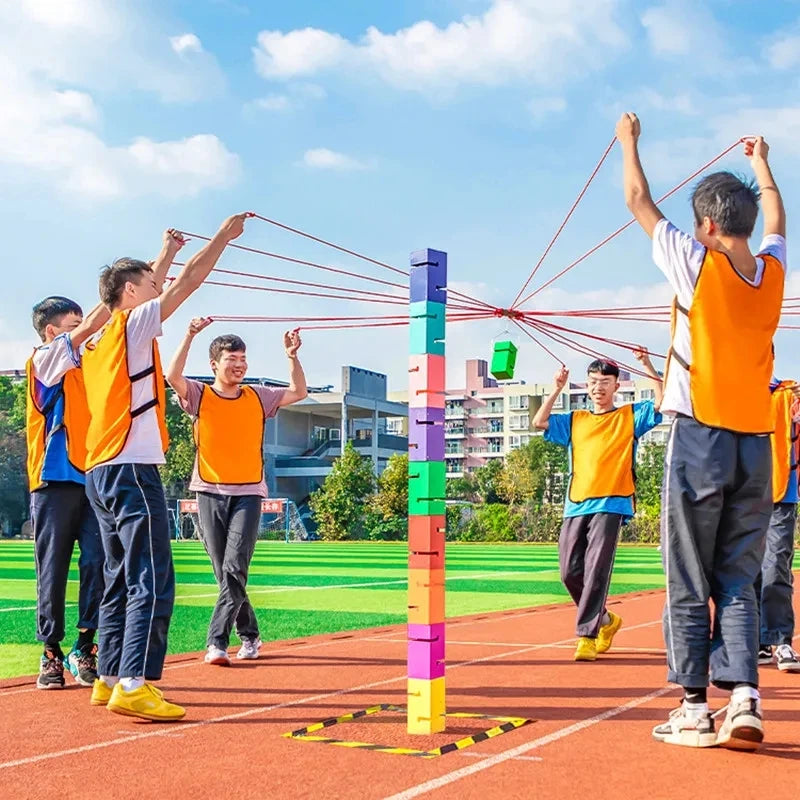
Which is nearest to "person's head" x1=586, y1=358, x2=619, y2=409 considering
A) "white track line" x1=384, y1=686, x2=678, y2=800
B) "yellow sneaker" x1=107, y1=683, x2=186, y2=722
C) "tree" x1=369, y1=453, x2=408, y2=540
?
"white track line" x1=384, y1=686, x2=678, y2=800

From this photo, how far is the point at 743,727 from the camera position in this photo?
14.9 feet

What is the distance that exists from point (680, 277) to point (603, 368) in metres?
3.12

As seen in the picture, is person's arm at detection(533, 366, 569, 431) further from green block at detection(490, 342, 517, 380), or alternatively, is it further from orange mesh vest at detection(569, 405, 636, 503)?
green block at detection(490, 342, 517, 380)

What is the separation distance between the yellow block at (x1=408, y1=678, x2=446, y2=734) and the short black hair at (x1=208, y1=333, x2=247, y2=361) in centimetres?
340

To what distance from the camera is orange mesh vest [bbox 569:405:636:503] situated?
25.5 ft

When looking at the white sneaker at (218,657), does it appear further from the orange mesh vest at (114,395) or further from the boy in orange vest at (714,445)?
the boy in orange vest at (714,445)

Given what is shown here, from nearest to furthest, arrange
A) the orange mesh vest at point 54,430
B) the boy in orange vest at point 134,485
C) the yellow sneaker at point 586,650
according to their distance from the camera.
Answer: the boy in orange vest at point 134,485 → the orange mesh vest at point 54,430 → the yellow sneaker at point 586,650

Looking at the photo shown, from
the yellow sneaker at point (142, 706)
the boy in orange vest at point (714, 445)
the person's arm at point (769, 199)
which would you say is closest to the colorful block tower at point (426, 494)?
the boy in orange vest at point (714, 445)

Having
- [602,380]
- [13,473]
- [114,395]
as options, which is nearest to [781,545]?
[602,380]

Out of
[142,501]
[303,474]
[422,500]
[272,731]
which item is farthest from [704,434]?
[303,474]

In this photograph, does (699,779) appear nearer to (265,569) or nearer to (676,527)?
(676,527)

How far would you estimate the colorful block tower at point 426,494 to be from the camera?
16.2ft

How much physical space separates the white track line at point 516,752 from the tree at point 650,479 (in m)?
36.4

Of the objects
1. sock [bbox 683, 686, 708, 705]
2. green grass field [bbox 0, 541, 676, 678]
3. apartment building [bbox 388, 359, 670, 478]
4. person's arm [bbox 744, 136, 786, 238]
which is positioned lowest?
green grass field [bbox 0, 541, 676, 678]
